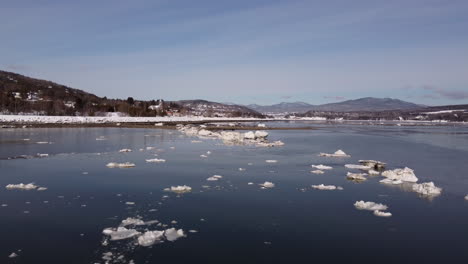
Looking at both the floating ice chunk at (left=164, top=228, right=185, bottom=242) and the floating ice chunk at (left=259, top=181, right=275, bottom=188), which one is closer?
the floating ice chunk at (left=164, top=228, right=185, bottom=242)

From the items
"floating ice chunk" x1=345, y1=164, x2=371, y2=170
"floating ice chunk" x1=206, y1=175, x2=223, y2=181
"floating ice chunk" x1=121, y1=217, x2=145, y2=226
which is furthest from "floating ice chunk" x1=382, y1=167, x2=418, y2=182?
"floating ice chunk" x1=121, y1=217, x2=145, y2=226

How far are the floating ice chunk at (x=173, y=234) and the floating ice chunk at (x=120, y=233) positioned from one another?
0.66 meters

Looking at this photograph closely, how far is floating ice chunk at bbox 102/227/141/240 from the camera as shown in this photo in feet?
26.6

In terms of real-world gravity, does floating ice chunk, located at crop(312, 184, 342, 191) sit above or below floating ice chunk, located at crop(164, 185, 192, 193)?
below

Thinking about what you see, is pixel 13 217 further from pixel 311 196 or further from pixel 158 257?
pixel 311 196

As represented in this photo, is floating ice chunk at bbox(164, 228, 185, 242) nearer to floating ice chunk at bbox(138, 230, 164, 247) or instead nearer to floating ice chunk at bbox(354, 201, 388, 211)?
floating ice chunk at bbox(138, 230, 164, 247)

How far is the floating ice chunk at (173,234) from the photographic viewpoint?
816cm

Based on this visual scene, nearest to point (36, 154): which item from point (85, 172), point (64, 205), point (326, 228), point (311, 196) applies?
point (85, 172)

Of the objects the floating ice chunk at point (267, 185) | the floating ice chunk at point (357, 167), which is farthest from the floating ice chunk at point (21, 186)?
the floating ice chunk at point (357, 167)

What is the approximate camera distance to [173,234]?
8344mm

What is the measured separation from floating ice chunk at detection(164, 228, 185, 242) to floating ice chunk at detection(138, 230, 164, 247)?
13 cm

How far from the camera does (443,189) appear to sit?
13.9 meters

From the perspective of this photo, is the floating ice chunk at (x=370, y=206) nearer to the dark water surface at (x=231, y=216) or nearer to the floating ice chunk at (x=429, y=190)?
the dark water surface at (x=231, y=216)

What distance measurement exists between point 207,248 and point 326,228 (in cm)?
319
